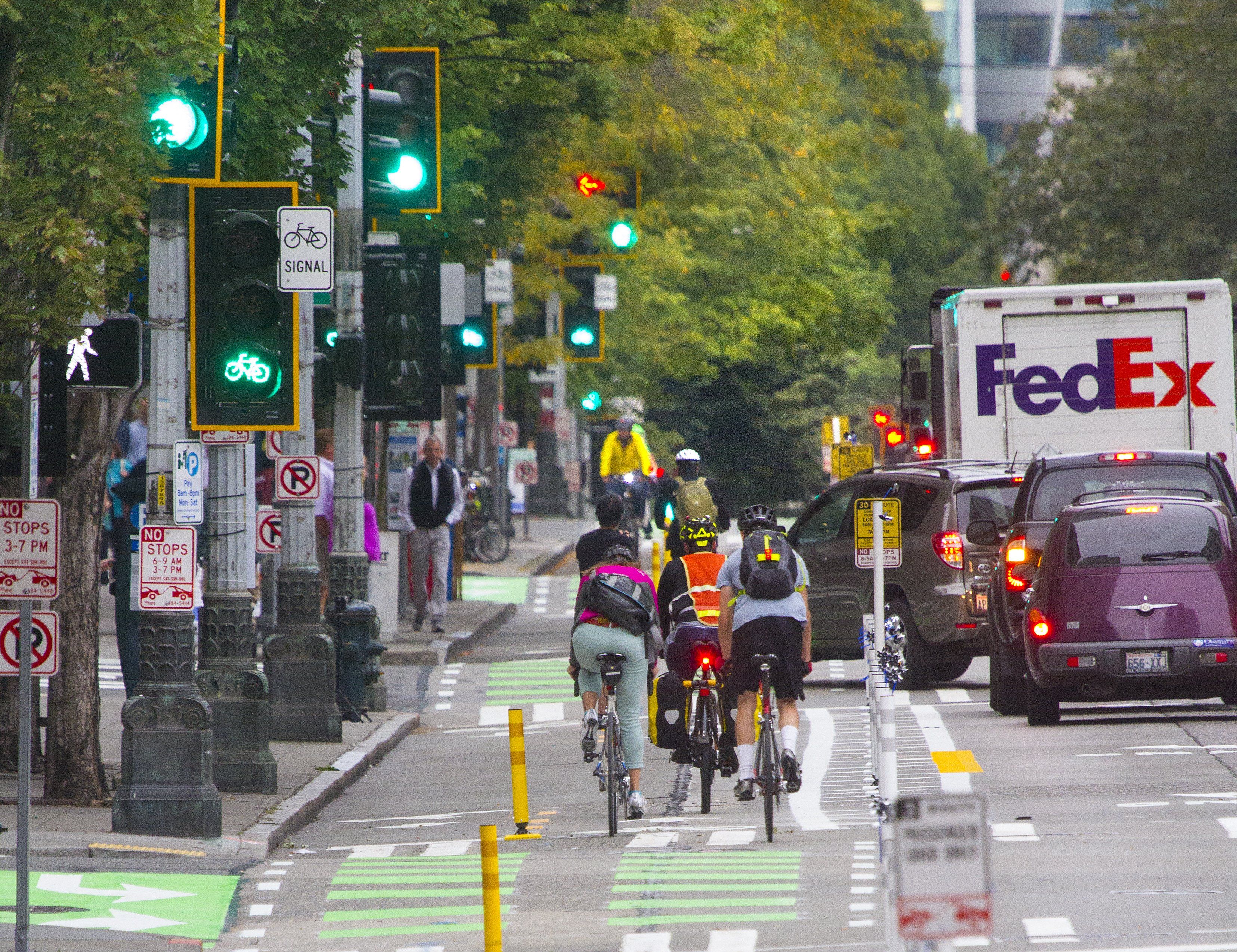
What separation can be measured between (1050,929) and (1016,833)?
252cm

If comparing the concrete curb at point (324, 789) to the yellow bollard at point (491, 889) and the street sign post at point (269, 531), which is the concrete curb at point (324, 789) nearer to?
the street sign post at point (269, 531)

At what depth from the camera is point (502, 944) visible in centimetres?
945

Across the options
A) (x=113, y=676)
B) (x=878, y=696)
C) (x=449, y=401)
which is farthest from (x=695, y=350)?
(x=878, y=696)

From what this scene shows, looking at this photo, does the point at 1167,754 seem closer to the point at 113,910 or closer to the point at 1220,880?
the point at 1220,880

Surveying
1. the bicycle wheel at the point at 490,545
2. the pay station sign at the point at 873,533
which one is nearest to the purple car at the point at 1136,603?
the pay station sign at the point at 873,533

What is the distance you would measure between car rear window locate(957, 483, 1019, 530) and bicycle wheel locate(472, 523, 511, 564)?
71.9 feet

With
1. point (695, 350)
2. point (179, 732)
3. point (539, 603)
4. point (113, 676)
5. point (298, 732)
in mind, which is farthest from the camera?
point (695, 350)

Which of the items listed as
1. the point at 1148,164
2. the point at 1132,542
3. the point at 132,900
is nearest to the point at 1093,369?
the point at 1132,542

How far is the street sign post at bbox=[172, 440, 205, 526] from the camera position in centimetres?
1284

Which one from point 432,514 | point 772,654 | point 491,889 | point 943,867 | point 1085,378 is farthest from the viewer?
point 432,514

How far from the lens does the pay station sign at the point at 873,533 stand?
54.6 ft

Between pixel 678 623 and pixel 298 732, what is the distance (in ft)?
13.4

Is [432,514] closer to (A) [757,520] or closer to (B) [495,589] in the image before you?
(B) [495,589]

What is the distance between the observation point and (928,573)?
62.3 ft
